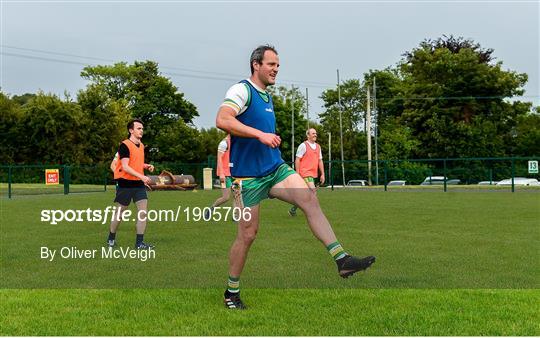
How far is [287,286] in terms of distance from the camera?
5.91 meters

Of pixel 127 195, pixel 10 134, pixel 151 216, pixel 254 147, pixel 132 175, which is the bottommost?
pixel 151 216

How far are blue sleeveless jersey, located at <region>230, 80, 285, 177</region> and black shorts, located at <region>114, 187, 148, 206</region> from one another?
4.13 metres

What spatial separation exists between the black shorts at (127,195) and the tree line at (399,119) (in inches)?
1557

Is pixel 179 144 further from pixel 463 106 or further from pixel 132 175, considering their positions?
pixel 132 175

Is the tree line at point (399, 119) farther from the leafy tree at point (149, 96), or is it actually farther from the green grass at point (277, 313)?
the green grass at point (277, 313)

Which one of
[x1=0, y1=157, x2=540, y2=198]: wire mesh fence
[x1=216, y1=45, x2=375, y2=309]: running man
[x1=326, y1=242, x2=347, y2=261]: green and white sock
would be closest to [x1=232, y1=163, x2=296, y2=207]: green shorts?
[x1=216, y1=45, x2=375, y2=309]: running man

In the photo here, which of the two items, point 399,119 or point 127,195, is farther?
point 399,119

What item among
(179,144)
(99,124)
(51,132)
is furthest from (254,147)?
(179,144)

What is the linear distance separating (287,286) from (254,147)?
5.57 ft

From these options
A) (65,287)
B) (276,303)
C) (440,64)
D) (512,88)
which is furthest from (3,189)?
(512,88)

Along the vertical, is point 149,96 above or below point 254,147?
above

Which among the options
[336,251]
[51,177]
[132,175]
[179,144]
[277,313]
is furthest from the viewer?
[179,144]

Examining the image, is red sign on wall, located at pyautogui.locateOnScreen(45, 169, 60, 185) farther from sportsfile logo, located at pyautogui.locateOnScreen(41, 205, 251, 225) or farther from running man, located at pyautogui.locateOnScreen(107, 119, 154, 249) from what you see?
running man, located at pyautogui.locateOnScreen(107, 119, 154, 249)

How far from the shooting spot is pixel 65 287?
601cm
